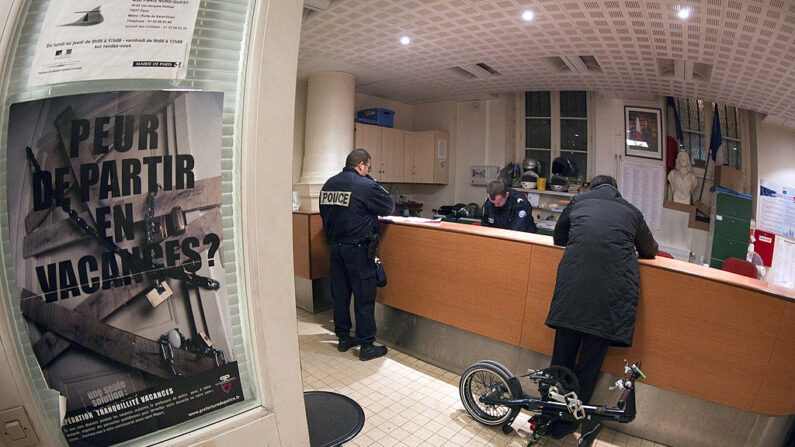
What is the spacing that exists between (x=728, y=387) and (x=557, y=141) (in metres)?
4.72

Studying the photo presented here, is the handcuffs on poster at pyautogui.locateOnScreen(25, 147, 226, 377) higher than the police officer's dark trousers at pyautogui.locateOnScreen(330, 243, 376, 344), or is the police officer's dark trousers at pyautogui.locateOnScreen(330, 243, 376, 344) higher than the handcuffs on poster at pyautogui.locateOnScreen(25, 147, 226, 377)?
the handcuffs on poster at pyautogui.locateOnScreen(25, 147, 226, 377)

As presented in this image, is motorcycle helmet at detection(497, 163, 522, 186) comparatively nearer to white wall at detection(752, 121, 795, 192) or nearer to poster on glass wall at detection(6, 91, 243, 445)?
white wall at detection(752, 121, 795, 192)

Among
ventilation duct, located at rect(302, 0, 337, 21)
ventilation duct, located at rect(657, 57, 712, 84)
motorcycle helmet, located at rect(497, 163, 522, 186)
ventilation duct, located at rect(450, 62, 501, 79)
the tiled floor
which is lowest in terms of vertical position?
the tiled floor

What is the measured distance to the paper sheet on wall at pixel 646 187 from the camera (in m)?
4.95

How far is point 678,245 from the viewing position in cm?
483

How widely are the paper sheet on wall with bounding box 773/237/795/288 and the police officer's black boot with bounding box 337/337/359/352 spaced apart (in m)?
4.39

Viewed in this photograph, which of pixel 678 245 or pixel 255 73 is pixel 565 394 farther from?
pixel 678 245

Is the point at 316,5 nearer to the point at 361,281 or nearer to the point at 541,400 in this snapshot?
the point at 361,281

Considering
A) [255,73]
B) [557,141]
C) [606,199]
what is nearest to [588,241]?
[606,199]

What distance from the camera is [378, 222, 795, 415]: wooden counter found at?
67.1 inches

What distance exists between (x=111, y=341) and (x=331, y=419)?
87 centimetres

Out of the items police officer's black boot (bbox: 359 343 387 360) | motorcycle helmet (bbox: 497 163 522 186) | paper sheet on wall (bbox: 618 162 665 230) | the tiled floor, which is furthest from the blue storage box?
paper sheet on wall (bbox: 618 162 665 230)

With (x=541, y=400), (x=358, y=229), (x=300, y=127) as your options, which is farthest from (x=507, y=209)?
(x=300, y=127)

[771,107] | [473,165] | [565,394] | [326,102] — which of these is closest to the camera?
[565,394]
